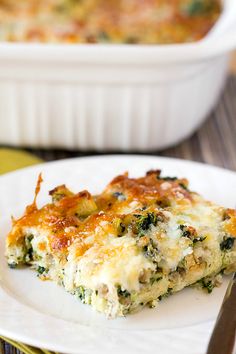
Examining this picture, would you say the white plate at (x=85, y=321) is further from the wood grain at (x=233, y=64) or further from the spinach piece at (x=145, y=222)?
the wood grain at (x=233, y=64)

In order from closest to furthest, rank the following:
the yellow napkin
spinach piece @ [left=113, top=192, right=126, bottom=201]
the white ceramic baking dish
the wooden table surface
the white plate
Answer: the white plate < spinach piece @ [left=113, top=192, right=126, bottom=201] < the white ceramic baking dish < the yellow napkin < the wooden table surface

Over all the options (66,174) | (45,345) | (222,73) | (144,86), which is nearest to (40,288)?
(45,345)

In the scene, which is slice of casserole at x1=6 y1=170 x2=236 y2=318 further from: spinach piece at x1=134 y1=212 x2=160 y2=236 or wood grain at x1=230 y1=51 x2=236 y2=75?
wood grain at x1=230 y1=51 x2=236 y2=75

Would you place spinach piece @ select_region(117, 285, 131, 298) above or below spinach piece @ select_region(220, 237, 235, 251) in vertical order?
below

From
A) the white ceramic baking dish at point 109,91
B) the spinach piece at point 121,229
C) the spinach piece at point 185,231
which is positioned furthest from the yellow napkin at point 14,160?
the spinach piece at point 185,231

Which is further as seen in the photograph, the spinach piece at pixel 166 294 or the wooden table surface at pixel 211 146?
the wooden table surface at pixel 211 146

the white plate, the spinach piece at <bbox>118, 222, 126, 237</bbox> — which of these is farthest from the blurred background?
the spinach piece at <bbox>118, 222, 126, 237</bbox>

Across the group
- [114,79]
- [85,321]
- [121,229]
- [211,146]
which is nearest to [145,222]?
[121,229]
